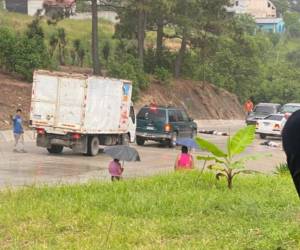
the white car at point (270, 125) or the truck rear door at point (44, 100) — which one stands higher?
the truck rear door at point (44, 100)

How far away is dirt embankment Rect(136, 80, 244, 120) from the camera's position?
47312 mm

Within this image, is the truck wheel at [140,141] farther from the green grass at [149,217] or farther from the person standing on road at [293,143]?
the person standing on road at [293,143]

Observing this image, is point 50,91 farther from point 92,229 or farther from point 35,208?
point 92,229

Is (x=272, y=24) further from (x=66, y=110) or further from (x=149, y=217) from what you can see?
(x=149, y=217)

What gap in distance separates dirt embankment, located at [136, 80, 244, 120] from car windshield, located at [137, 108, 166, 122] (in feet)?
45.3

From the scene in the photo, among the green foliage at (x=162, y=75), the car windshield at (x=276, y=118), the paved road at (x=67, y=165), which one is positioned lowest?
the paved road at (x=67, y=165)

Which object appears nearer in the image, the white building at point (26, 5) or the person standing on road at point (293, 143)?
the person standing on road at point (293, 143)

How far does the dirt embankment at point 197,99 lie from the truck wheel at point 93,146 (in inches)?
761

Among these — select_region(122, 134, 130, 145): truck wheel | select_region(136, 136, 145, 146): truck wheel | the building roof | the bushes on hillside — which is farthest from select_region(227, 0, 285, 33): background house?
select_region(122, 134, 130, 145): truck wheel

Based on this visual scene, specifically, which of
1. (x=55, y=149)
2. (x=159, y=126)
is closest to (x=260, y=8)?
(x=159, y=126)

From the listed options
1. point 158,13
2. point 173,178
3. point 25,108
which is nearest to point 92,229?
point 173,178

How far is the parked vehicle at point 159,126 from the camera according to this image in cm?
2842

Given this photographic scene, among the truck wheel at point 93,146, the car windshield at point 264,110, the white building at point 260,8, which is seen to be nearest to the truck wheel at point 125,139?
the truck wheel at point 93,146

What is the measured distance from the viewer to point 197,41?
50.8 meters
